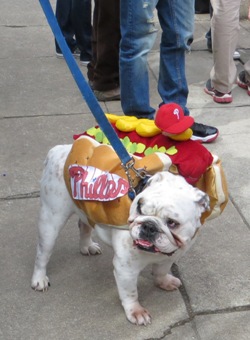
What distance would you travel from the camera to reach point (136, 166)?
9.36ft

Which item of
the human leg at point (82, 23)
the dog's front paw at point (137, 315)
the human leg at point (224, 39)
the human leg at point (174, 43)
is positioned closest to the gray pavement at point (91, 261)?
the dog's front paw at point (137, 315)

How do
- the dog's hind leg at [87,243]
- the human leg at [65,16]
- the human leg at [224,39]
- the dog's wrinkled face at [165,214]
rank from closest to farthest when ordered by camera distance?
the dog's wrinkled face at [165,214] → the dog's hind leg at [87,243] → the human leg at [224,39] → the human leg at [65,16]

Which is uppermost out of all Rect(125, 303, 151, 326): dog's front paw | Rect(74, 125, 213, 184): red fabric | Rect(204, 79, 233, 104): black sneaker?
Rect(74, 125, 213, 184): red fabric

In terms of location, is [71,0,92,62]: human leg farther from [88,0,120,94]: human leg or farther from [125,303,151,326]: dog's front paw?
[125,303,151,326]: dog's front paw

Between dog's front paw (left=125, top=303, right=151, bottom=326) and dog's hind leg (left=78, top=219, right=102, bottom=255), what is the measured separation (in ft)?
1.89

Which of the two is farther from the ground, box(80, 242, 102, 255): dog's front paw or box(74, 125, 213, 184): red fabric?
box(74, 125, 213, 184): red fabric

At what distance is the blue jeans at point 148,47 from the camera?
176 inches

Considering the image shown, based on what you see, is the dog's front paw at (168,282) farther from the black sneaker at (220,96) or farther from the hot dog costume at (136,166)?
the black sneaker at (220,96)

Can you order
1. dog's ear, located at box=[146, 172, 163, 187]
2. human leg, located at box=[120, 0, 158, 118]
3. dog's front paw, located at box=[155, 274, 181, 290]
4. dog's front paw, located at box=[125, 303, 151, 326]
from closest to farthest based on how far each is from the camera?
dog's ear, located at box=[146, 172, 163, 187] < dog's front paw, located at box=[125, 303, 151, 326] < dog's front paw, located at box=[155, 274, 181, 290] < human leg, located at box=[120, 0, 158, 118]

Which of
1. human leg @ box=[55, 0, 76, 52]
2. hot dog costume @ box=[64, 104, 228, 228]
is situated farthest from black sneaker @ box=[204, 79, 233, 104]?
hot dog costume @ box=[64, 104, 228, 228]

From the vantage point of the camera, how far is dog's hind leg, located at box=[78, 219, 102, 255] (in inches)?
142

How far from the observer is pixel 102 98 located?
222 inches

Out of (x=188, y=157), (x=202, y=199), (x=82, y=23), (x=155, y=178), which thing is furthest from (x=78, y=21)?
(x=202, y=199)

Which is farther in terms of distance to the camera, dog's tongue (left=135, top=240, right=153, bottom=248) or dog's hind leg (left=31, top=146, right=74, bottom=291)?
dog's hind leg (left=31, top=146, right=74, bottom=291)
